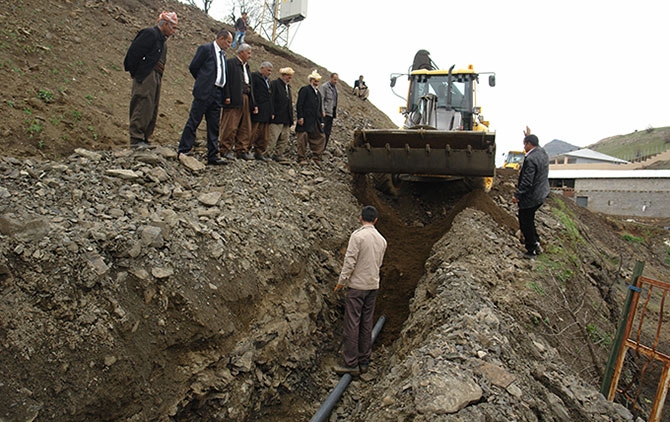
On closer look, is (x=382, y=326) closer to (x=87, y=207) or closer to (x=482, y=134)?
(x=482, y=134)

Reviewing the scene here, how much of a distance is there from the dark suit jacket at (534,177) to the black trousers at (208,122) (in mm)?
4142

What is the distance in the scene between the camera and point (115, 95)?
813 centimetres

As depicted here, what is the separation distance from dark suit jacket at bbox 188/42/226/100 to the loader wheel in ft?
11.7

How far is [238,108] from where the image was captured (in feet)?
21.1

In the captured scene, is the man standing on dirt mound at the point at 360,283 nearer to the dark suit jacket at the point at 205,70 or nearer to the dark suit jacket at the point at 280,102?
the dark suit jacket at the point at 205,70

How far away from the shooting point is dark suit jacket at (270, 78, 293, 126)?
7.34m

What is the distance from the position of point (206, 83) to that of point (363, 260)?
310cm

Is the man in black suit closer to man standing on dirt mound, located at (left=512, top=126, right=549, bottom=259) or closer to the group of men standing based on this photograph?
the group of men standing

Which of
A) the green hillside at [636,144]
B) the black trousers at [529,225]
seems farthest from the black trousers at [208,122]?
the green hillside at [636,144]

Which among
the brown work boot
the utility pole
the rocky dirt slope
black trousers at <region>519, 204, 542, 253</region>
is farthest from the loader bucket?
the utility pole

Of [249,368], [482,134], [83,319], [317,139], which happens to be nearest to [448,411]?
[249,368]

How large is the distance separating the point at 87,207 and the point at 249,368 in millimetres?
2155

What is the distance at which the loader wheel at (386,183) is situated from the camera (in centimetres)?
812

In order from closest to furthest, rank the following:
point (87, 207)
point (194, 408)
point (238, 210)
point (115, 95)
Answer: point (194, 408), point (87, 207), point (238, 210), point (115, 95)
